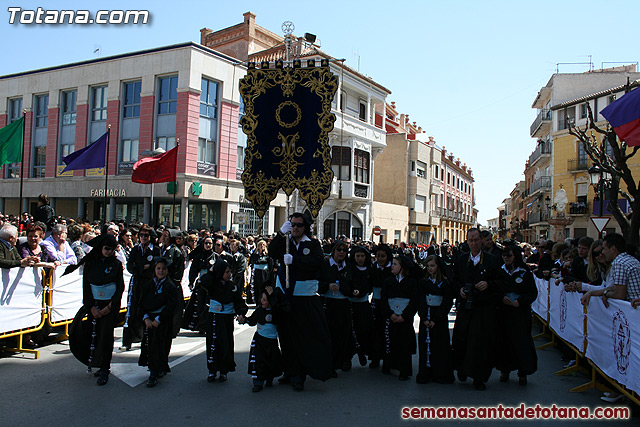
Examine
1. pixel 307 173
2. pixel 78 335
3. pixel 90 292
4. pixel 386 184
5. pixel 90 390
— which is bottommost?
pixel 90 390

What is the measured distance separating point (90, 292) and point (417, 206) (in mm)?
38403

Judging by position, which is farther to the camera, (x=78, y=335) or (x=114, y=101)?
(x=114, y=101)

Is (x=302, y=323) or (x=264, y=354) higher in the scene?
(x=302, y=323)

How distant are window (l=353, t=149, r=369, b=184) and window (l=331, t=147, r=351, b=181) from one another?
0.61 m

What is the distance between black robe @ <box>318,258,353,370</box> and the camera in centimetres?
706

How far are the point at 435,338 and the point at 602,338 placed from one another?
1.92 m

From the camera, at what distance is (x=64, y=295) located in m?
8.30

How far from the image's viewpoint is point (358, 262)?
755 centimetres

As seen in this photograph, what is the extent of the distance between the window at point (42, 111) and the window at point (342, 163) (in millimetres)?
15691

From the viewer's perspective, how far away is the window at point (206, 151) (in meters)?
23.9

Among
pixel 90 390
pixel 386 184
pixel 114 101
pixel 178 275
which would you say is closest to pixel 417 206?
pixel 386 184

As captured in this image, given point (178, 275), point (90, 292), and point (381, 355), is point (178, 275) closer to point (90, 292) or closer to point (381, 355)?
point (90, 292)

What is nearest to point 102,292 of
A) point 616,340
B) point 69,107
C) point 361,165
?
point 616,340

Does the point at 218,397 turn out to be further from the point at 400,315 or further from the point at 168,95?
the point at 168,95
